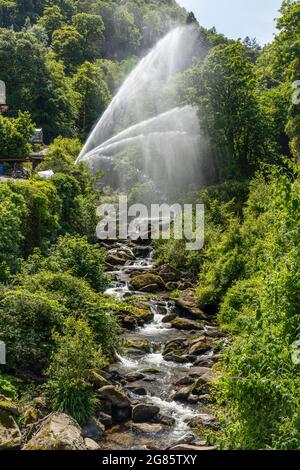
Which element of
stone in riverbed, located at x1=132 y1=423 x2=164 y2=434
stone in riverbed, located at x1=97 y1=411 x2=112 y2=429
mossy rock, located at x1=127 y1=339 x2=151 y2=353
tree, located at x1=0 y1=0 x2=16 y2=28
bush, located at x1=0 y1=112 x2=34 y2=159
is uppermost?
tree, located at x1=0 y1=0 x2=16 y2=28

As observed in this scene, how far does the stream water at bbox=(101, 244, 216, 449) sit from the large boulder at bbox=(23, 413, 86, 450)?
1.31 m

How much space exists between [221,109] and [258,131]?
3765 mm

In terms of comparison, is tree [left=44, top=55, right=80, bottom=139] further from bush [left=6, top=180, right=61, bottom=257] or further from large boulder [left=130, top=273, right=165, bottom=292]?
large boulder [left=130, top=273, right=165, bottom=292]

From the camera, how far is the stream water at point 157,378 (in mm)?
13648

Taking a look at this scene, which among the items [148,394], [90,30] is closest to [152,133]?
[148,394]

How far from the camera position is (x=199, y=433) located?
13.9 m

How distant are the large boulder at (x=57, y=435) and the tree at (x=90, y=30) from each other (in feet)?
319

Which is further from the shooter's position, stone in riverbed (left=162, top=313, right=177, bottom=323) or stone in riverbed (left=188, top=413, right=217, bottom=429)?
stone in riverbed (left=162, top=313, right=177, bottom=323)

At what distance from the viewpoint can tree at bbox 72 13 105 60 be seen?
102 metres

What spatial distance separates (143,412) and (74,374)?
241 centimetres

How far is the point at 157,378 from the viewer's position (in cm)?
1808

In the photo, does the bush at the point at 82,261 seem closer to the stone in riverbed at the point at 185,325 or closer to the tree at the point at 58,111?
the stone in riverbed at the point at 185,325

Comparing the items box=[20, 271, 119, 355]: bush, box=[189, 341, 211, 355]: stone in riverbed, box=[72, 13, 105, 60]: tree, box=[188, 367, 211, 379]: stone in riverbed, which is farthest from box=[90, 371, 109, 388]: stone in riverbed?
box=[72, 13, 105, 60]: tree
